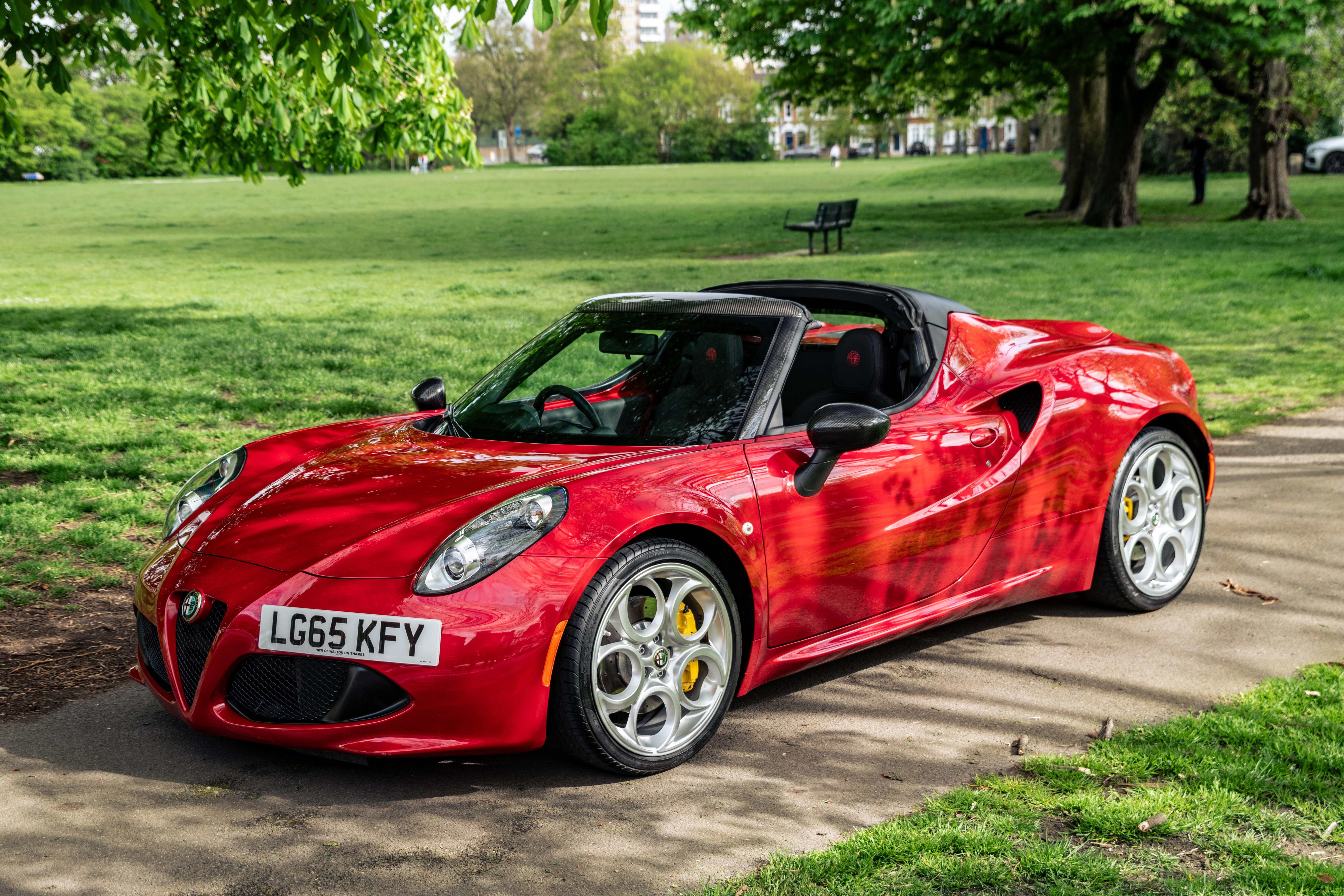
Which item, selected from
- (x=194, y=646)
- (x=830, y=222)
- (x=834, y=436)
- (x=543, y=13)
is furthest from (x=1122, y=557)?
(x=830, y=222)

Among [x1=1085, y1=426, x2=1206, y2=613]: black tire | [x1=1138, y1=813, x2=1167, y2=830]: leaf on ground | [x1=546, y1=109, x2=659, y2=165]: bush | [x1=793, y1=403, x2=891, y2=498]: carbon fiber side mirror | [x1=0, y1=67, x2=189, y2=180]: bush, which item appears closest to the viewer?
[x1=1138, y1=813, x2=1167, y2=830]: leaf on ground

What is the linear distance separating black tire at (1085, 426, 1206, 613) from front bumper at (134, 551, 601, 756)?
2464mm

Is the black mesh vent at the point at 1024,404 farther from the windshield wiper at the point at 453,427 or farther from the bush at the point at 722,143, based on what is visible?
the bush at the point at 722,143

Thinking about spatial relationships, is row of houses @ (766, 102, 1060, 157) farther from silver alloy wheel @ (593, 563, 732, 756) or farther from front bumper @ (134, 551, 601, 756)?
front bumper @ (134, 551, 601, 756)

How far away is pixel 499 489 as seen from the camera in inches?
142

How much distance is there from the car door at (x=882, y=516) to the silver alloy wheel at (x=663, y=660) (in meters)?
0.23

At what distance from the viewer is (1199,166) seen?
30.4 meters

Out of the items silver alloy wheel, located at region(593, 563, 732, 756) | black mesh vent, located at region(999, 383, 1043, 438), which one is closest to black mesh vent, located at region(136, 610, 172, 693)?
silver alloy wheel, located at region(593, 563, 732, 756)

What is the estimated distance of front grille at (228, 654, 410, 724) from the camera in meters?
3.26

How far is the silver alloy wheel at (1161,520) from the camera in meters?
5.00

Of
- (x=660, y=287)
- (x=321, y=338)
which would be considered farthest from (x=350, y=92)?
(x=660, y=287)

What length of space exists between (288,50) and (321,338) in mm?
6912

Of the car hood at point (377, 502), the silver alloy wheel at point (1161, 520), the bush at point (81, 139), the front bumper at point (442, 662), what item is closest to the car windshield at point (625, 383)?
the car hood at point (377, 502)

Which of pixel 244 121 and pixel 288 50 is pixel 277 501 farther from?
pixel 244 121
